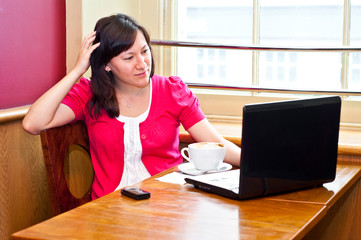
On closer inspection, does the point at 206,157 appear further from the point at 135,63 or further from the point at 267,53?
the point at 267,53

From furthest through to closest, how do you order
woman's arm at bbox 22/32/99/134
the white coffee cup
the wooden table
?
woman's arm at bbox 22/32/99/134
the white coffee cup
the wooden table

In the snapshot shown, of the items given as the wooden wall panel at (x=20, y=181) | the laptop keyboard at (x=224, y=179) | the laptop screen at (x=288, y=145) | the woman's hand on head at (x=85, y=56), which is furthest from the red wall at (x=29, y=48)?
the laptop screen at (x=288, y=145)

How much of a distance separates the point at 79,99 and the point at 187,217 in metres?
0.90

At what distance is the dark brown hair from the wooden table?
1.69 ft

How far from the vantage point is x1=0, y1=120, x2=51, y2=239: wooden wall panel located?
2125 millimetres

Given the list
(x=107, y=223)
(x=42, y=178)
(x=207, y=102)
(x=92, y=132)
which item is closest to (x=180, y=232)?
(x=107, y=223)

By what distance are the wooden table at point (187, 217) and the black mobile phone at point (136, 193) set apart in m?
0.01

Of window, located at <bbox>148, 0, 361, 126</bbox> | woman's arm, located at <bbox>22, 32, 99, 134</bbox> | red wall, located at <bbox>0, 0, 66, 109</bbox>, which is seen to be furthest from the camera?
window, located at <bbox>148, 0, 361, 126</bbox>

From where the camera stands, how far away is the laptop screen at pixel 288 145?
1609 millimetres

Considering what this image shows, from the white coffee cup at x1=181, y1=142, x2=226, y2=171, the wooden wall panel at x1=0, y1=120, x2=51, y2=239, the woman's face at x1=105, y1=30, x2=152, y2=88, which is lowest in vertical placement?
the wooden wall panel at x1=0, y1=120, x2=51, y2=239

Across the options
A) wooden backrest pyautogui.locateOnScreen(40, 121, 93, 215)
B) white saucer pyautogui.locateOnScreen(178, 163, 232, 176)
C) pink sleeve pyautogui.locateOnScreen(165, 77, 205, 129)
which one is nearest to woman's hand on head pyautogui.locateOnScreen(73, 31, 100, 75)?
wooden backrest pyautogui.locateOnScreen(40, 121, 93, 215)

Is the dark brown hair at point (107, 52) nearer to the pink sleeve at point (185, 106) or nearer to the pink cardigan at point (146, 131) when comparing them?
the pink cardigan at point (146, 131)

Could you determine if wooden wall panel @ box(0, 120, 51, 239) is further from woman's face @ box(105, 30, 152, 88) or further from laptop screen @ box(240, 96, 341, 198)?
laptop screen @ box(240, 96, 341, 198)

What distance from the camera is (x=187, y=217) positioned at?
1.49 meters
